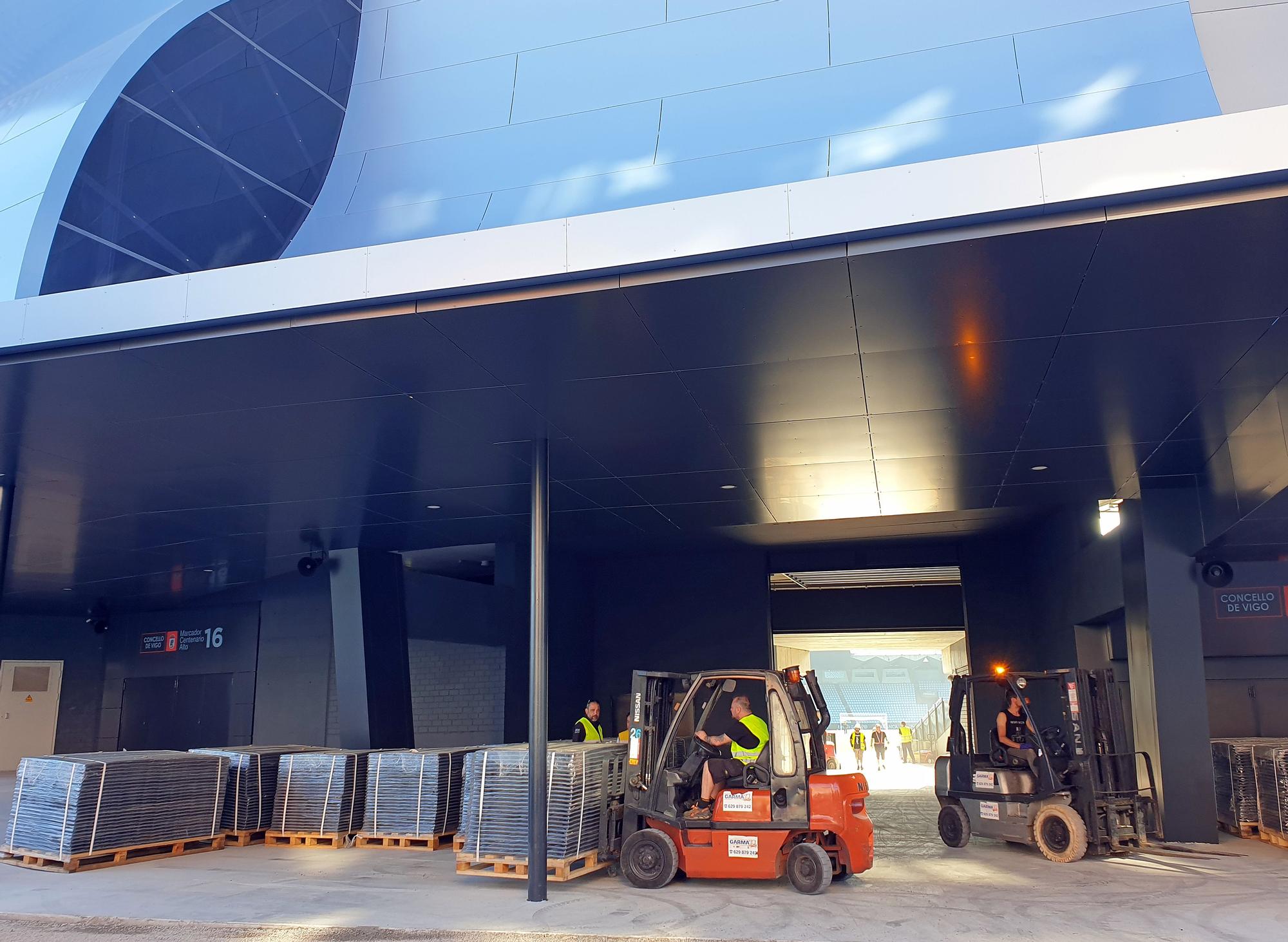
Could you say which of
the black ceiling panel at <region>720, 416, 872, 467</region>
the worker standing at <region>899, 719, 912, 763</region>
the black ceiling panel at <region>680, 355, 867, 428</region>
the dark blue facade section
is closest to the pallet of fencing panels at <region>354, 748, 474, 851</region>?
the black ceiling panel at <region>720, 416, 872, 467</region>

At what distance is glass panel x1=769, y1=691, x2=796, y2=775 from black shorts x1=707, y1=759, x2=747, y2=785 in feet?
1.21

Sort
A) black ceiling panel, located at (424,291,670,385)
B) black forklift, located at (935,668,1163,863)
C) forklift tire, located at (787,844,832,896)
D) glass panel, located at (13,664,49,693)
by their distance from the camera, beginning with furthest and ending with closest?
1. glass panel, located at (13,664,49,693)
2. black forklift, located at (935,668,1163,863)
3. forklift tire, located at (787,844,832,896)
4. black ceiling panel, located at (424,291,670,385)

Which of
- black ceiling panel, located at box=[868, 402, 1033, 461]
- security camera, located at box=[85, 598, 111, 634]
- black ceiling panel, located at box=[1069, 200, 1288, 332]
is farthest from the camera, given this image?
security camera, located at box=[85, 598, 111, 634]

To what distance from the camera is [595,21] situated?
802 cm

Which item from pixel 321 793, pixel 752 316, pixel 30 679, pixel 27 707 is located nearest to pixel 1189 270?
pixel 752 316

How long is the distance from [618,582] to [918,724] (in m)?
29.6

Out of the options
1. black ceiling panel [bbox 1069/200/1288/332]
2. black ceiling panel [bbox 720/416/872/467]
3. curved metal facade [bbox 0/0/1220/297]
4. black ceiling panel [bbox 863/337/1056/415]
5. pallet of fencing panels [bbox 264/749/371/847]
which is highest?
curved metal facade [bbox 0/0/1220/297]

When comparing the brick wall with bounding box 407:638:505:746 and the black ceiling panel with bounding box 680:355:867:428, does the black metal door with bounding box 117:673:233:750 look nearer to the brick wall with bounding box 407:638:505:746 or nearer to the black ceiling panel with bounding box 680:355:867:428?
the brick wall with bounding box 407:638:505:746

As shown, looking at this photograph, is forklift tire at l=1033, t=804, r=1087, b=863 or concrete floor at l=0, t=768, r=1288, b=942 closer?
concrete floor at l=0, t=768, r=1288, b=942

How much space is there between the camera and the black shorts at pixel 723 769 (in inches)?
334

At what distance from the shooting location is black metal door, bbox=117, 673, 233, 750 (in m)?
21.3

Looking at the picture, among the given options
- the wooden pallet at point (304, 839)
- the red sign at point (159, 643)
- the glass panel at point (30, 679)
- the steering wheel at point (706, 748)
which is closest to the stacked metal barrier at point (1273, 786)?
the steering wheel at point (706, 748)

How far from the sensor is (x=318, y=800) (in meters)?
11.3

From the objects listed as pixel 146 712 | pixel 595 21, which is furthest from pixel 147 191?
pixel 146 712
